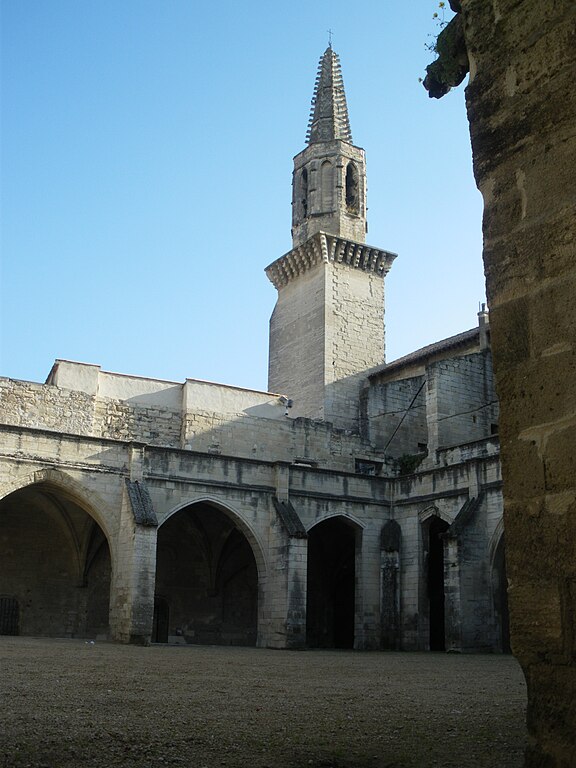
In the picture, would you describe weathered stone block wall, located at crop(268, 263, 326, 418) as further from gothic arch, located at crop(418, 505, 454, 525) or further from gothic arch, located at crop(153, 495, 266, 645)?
gothic arch, located at crop(418, 505, 454, 525)

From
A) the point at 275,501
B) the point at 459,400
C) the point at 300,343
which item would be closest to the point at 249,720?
the point at 275,501

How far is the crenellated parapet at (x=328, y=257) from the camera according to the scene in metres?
35.7

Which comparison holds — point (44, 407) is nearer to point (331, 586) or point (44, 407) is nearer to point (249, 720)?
point (331, 586)

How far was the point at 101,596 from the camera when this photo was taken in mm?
25094

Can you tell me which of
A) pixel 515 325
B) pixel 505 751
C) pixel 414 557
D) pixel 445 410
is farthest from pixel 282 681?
pixel 445 410

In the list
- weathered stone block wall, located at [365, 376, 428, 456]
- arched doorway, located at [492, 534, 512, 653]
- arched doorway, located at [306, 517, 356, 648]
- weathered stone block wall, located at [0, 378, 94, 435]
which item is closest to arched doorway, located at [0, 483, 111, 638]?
weathered stone block wall, located at [0, 378, 94, 435]

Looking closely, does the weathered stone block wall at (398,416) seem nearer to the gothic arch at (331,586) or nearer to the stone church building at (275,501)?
the stone church building at (275,501)

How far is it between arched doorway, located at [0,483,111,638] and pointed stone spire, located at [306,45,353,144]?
828 inches

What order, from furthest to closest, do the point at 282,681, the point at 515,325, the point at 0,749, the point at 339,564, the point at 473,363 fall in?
the point at 473,363 < the point at 339,564 < the point at 282,681 < the point at 0,749 < the point at 515,325

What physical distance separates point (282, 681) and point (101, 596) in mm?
16351

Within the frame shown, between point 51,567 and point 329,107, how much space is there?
24.1m

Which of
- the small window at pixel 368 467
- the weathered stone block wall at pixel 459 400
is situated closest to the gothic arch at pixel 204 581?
the small window at pixel 368 467

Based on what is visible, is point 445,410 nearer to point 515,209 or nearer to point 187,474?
point 187,474

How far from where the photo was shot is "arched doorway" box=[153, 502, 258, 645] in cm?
2611
